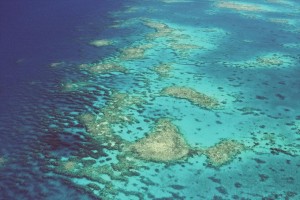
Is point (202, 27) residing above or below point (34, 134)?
above

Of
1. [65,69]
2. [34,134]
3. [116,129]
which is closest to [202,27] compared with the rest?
[65,69]

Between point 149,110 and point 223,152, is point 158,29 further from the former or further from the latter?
point 223,152

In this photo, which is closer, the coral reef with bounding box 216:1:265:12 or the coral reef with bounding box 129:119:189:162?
the coral reef with bounding box 129:119:189:162

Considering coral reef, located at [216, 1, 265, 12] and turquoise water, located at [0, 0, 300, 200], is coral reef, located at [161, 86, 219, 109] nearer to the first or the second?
turquoise water, located at [0, 0, 300, 200]

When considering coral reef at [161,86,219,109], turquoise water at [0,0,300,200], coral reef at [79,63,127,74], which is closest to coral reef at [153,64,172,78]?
turquoise water at [0,0,300,200]

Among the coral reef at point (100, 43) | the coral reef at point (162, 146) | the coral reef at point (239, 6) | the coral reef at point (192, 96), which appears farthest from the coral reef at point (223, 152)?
the coral reef at point (239, 6)

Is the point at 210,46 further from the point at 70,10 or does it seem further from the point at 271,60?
the point at 70,10

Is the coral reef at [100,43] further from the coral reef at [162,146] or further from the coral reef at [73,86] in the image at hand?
the coral reef at [162,146]
